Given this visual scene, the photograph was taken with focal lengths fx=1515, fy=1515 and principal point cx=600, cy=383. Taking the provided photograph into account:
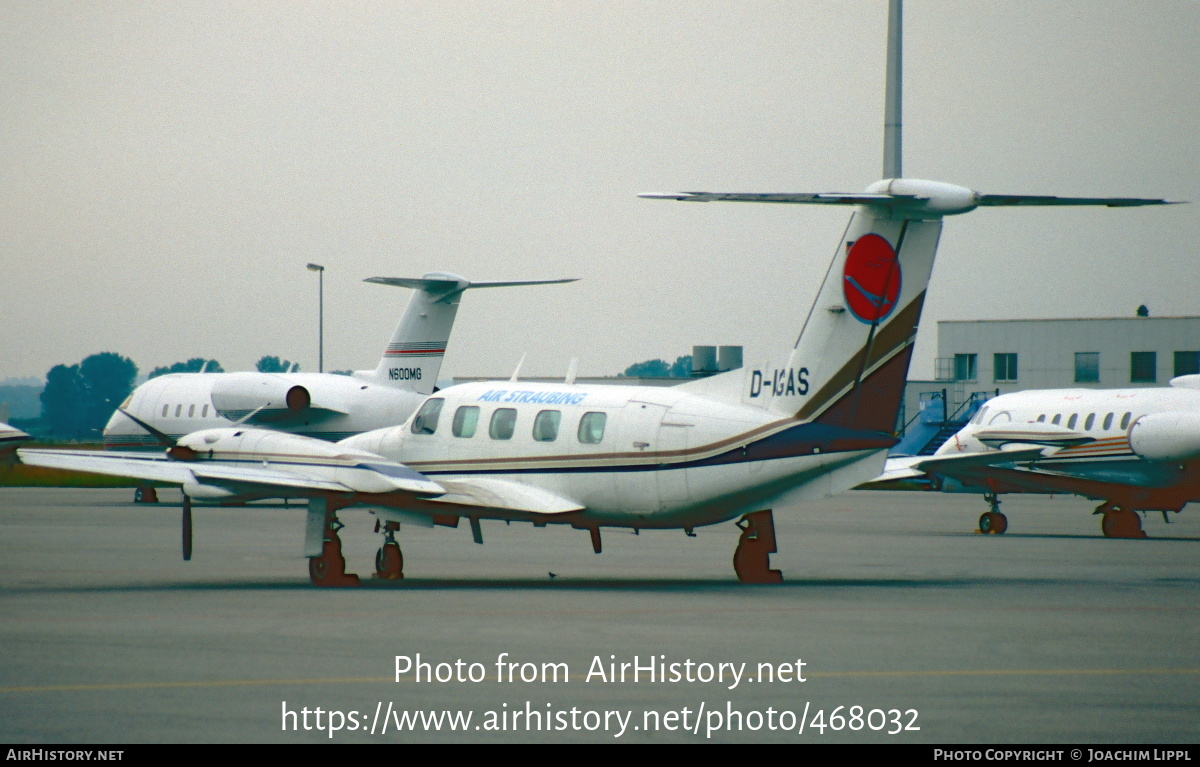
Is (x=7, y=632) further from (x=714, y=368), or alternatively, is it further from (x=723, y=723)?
(x=714, y=368)

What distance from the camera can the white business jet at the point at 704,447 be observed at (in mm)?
19219

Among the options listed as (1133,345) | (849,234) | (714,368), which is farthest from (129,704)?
(1133,345)

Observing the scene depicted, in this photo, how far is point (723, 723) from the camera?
977cm

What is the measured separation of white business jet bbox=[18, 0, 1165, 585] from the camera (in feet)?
63.1

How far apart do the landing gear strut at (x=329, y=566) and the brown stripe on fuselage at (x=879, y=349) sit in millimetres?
6310

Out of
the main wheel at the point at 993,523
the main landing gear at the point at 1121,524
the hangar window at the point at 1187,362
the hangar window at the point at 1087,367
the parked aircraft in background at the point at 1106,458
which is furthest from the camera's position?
the hangar window at the point at 1087,367

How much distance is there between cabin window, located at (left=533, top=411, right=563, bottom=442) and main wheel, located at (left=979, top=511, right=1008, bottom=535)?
15.4 meters

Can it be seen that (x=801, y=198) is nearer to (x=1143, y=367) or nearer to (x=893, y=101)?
(x=893, y=101)

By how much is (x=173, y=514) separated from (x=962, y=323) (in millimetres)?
56280

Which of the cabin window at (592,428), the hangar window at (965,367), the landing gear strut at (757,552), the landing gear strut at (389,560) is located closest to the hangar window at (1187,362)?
the hangar window at (965,367)

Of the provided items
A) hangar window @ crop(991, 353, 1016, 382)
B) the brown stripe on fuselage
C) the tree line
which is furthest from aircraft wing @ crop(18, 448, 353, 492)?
the tree line

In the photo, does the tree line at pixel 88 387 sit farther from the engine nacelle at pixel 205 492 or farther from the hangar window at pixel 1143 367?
the engine nacelle at pixel 205 492

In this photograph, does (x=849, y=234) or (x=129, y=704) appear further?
(x=849, y=234)

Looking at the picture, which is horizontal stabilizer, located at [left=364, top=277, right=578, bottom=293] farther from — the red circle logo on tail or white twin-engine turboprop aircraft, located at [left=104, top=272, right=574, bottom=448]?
A: the red circle logo on tail
